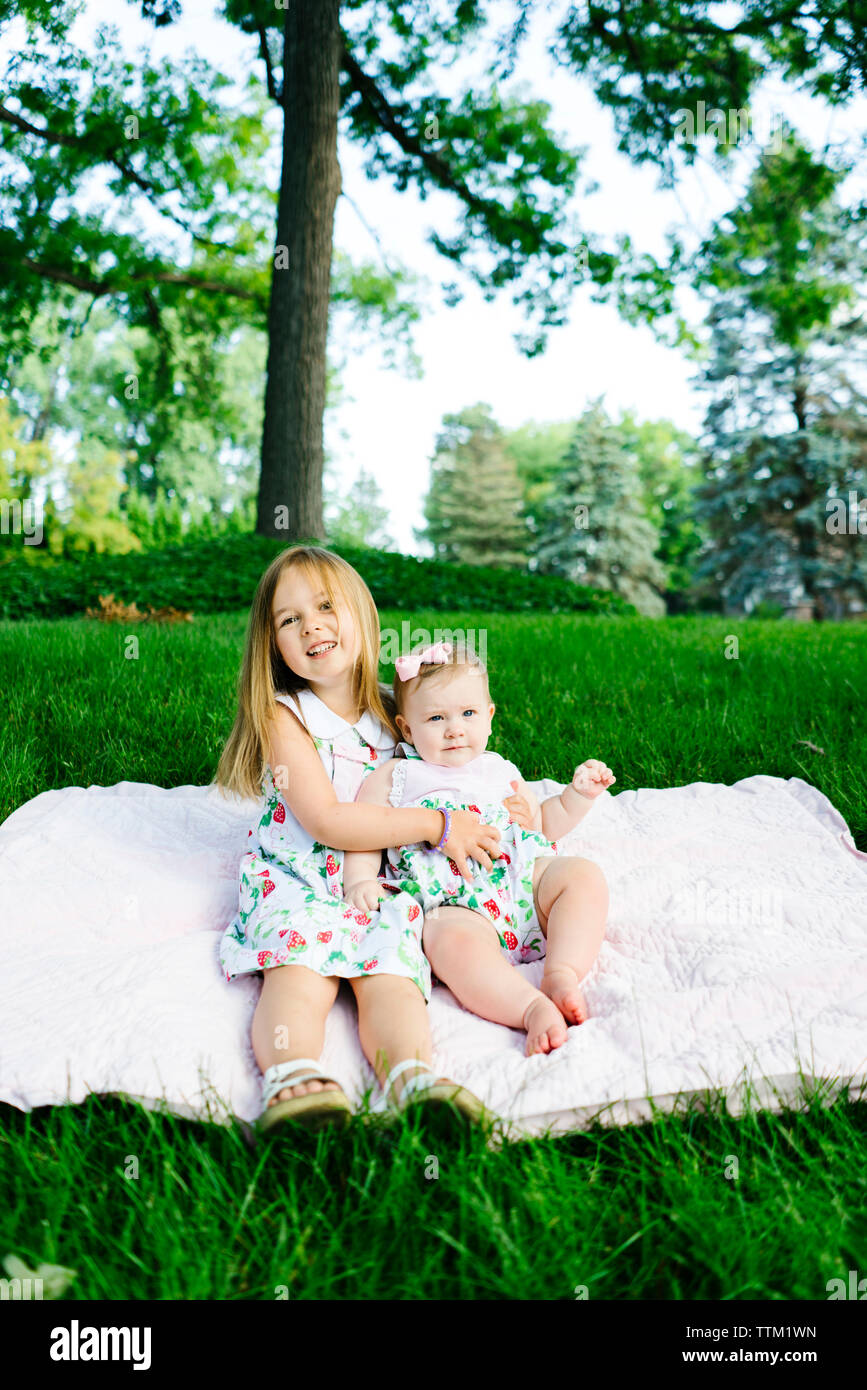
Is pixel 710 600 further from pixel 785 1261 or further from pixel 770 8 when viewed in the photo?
pixel 785 1261

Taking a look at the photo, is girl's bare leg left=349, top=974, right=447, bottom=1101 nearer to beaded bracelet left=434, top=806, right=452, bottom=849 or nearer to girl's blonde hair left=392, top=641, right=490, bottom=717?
beaded bracelet left=434, top=806, right=452, bottom=849

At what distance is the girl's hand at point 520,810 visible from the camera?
238 centimetres

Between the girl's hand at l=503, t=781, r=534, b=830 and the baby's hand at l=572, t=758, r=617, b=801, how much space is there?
0.16m

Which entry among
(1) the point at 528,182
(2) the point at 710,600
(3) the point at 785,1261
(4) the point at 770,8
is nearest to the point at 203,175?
(1) the point at 528,182

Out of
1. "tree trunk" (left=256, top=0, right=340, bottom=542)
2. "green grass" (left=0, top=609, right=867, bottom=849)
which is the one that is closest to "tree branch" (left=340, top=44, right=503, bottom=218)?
"tree trunk" (left=256, top=0, right=340, bottom=542)

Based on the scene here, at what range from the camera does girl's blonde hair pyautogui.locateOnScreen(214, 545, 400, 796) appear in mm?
2285


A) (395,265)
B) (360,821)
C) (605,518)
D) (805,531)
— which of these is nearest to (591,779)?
(360,821)

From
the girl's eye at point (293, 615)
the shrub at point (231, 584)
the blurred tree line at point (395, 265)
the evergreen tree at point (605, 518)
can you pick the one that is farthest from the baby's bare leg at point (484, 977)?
the evergreen tree at point (605, 518)

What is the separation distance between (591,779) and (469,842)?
342 mm

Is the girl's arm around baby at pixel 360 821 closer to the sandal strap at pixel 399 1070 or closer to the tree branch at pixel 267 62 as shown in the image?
the sandal strap at pixel 399 1070

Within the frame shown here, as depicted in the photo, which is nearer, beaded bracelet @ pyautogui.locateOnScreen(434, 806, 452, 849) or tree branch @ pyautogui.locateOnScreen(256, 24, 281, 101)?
beaded bracelet @ pyautogui.locateOnScreen(434, 806, 452, 849)

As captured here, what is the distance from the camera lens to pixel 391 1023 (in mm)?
1779

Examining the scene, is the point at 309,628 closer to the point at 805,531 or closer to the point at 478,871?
the point at 478,871
